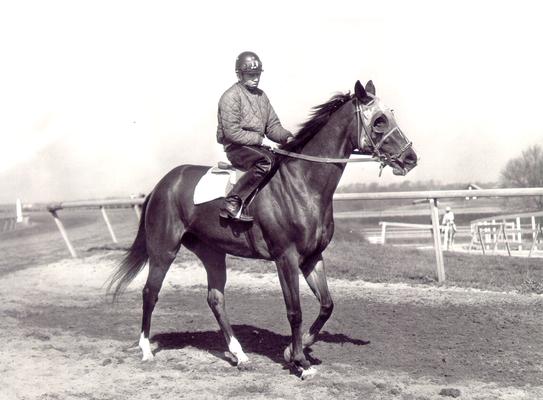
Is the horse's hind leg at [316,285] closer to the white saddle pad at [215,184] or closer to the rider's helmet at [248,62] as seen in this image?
the white saddle pad at [215,184]

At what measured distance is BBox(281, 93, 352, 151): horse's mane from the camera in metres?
5.84

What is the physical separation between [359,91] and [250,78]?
3.78ft

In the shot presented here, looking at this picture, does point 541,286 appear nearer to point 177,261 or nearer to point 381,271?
point 381,271

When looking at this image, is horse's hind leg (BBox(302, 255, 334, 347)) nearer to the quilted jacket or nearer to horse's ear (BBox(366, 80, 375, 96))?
the quilted jacket

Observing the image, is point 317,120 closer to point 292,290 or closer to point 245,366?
point 292,290

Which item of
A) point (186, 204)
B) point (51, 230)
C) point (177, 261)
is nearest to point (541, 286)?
point (186, 204)

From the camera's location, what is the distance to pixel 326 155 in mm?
5758

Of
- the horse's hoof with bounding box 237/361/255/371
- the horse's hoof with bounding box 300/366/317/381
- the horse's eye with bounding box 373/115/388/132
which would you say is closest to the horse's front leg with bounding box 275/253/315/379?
the horse's hoof with bounding box 300/366/317/381

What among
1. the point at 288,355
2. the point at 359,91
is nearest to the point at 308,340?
the point at 288,355

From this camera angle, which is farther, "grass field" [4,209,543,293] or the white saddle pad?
"grass field" [4,209,543,293]

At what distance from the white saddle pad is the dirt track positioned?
66.3 inches

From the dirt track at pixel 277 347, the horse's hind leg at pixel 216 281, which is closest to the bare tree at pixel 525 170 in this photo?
the dirt track at pixel 277 347

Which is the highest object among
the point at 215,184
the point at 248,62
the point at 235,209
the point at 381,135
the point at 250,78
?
the point at 248,62

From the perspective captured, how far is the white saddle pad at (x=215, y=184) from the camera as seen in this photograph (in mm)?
6156
